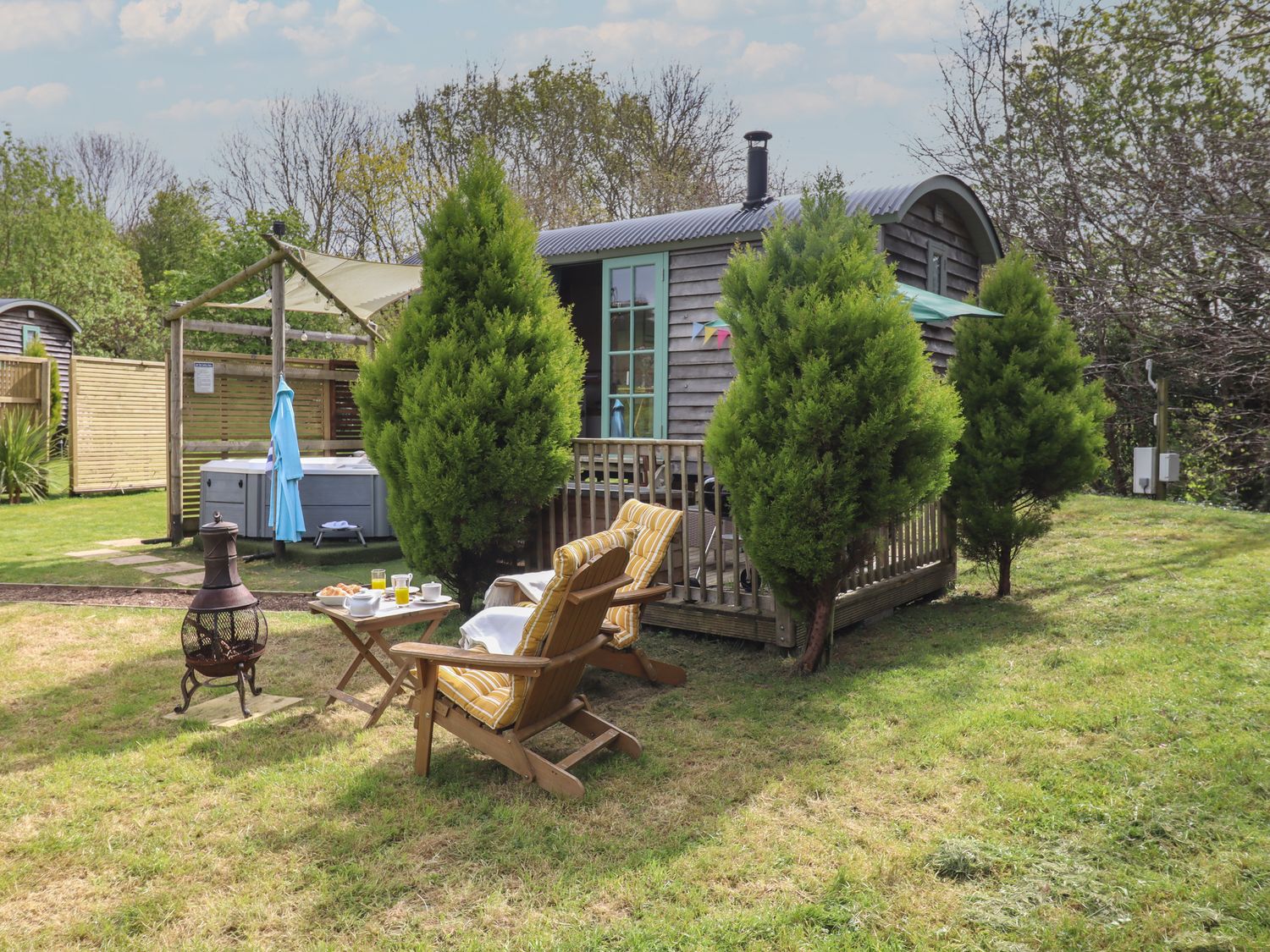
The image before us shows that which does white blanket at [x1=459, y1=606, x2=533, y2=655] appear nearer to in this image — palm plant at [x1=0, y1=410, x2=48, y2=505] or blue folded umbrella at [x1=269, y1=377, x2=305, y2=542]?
blue folded umbrella at [x1=269, y1=377, x2=305, y2=542]

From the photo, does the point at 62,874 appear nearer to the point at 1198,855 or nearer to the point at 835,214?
the point at 1198,855

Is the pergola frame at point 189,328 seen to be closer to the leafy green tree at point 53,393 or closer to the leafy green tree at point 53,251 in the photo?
the leafy green tree at point 53,393

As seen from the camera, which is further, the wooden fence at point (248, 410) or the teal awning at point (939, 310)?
the wooden fence at point (248, 410)

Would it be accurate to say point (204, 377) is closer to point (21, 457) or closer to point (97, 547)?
point (97, 547)

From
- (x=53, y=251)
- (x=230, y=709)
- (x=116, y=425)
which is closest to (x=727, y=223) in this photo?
(x=230, y=709)

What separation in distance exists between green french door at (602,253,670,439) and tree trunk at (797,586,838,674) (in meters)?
3.96

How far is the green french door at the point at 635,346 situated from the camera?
8.29 metres

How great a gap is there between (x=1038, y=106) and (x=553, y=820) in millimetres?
16041

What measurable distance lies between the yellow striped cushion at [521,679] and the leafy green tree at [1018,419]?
369cm

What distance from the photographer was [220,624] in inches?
162

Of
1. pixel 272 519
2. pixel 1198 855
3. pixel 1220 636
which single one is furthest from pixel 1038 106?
pixel 1198 855

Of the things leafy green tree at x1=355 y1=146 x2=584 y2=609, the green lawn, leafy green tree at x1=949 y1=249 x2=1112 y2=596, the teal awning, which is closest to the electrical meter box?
leafy green tree at x1=949 y1=249 x2=1112 y2=596

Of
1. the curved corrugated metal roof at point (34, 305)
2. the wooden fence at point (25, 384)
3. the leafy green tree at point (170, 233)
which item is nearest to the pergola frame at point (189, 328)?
the wooden fence at point (25, 384)

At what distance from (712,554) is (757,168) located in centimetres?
405
